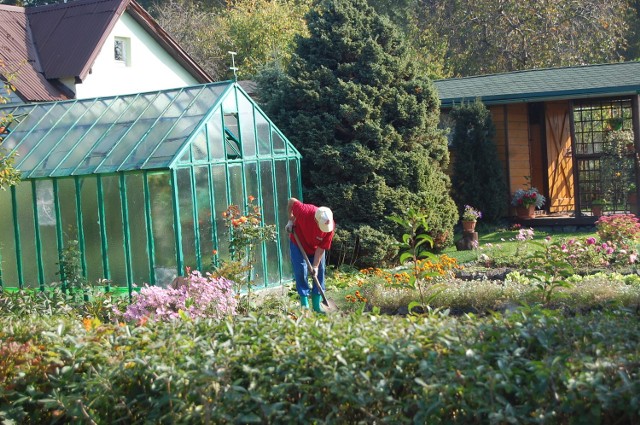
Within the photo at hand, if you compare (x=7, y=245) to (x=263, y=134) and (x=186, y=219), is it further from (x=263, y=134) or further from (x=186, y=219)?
(x=263, y=134)

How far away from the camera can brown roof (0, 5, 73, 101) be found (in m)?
22.3

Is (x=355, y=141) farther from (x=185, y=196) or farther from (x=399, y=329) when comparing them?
(x=399, y=329)

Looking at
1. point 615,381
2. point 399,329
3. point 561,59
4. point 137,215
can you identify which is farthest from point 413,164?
point 561,59

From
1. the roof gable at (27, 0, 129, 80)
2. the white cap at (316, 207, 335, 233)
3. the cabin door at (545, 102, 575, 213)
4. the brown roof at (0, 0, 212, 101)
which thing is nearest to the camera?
the white cap at (316, 207, 335, 233)

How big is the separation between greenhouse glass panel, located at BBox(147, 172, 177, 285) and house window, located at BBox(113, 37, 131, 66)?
1542cm

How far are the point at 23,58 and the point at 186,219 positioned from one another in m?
14.5

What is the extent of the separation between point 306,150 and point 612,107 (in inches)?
314

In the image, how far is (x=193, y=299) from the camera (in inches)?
325

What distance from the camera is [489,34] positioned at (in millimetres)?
32094

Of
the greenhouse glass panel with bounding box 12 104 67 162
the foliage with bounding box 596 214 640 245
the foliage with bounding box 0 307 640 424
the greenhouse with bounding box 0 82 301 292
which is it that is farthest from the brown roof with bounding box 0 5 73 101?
the foliage with bounding box 0 307 640 424

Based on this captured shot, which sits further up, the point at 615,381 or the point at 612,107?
the point at 612,107

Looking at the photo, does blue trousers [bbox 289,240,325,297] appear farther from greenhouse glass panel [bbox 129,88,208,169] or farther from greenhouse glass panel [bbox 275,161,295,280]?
greenhouse glass panel [bbox 275,161,295,280]

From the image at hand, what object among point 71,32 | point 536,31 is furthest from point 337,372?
point 536,31

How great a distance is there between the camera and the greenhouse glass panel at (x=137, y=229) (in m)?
11.6
